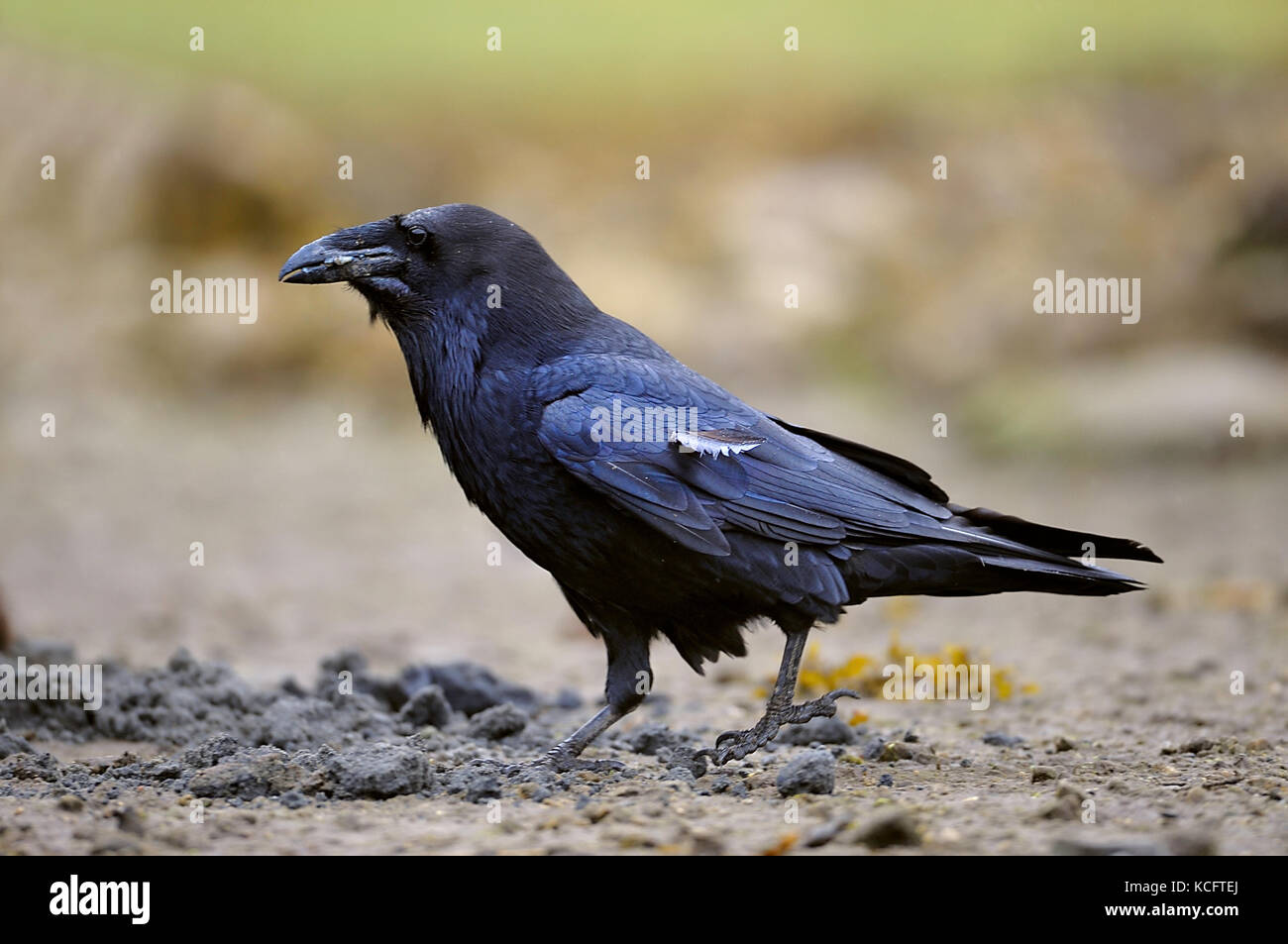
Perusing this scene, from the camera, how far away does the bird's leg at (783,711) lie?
437 cm

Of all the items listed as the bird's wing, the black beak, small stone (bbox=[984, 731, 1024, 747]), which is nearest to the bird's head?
the black beak

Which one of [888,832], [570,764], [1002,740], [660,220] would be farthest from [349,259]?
[660,220]

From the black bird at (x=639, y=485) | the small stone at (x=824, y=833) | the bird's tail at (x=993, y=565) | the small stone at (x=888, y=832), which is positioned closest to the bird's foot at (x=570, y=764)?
the black bird at (x=639, y=485)

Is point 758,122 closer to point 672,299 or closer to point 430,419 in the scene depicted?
point 672,299

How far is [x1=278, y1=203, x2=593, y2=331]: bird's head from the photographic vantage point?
4625 mm

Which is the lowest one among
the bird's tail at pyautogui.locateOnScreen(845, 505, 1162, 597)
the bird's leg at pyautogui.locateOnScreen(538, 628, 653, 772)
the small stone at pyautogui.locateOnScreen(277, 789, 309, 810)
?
the small stone at pyautogui.locateOnScreen(277, 789, 309, 810)

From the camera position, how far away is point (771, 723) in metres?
4.42

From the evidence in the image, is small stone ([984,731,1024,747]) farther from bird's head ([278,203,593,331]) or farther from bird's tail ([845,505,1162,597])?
bird's head ([278,203,593,331])

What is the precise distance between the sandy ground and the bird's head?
152cm

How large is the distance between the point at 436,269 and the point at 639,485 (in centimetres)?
114

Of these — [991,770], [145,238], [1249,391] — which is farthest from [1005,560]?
[145,238]

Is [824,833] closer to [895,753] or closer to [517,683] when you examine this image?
[895,753]

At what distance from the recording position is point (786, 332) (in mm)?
17547

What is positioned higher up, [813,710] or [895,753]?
[813,710]
